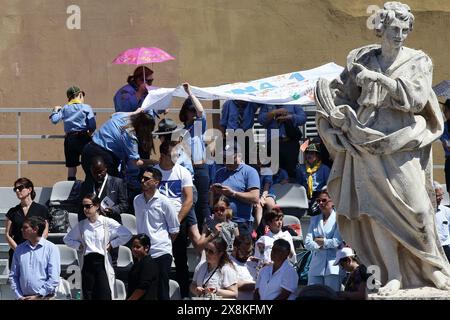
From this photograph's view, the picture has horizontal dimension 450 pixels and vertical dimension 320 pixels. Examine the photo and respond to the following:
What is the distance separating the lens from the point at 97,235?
1789 centimetres

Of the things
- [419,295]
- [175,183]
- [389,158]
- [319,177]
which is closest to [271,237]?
[175,183]

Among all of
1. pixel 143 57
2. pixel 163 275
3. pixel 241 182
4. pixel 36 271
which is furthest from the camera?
pixel 143 57

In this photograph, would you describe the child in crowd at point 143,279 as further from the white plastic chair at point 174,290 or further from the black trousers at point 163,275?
the white plastic chair at point 174,290

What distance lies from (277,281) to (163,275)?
54.3 inches

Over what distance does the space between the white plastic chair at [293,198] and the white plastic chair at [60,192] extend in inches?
88.9

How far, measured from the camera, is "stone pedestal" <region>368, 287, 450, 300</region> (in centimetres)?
1472

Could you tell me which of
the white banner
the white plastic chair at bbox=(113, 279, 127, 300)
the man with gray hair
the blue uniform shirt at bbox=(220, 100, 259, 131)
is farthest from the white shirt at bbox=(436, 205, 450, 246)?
the white plastic chair at bbox=(113, 279, 127, 300)

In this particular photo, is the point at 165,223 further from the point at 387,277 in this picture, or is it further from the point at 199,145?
the point at 387,277

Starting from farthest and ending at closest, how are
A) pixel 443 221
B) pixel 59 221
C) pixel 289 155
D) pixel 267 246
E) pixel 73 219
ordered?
pixel 289 155
pixel 59 221
pixel 73 219
pixel 443 221
pixel 267 246

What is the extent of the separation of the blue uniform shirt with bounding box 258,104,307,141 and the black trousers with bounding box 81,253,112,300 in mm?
3402

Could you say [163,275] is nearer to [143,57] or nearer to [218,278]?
[218,278]

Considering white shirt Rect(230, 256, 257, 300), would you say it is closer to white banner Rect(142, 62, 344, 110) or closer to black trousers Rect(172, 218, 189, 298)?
black trousers Rect(172, 218, 189, 298)

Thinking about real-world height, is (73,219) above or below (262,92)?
below
